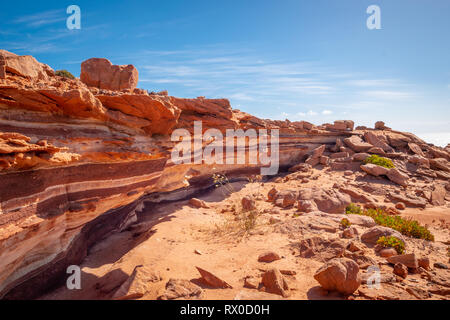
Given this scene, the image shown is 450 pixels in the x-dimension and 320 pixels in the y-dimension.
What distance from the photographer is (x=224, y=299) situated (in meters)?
4.18

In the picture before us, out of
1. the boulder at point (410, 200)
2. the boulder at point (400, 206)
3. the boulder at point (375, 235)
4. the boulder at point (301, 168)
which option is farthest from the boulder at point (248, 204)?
the boulder at point (301, 168)

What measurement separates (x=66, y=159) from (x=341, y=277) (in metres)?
6.13

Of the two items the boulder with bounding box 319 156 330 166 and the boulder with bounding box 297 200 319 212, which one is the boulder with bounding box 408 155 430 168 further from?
the boulder with bounding box 297 200 319 212

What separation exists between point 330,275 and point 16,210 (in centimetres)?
606

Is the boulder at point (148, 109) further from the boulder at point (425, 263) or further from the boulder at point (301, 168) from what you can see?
the boulder at point (301, 168)

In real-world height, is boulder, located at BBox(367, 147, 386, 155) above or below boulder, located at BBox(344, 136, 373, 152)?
below

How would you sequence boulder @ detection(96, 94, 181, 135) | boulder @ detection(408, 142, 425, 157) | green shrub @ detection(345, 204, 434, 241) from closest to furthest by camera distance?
boulder @ detection(96, 94, 181, 135)
green shrub @ detection(345, 204, 434, 241)
boulder @ detection(408, 142, 425, 157)

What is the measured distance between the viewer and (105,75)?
8484 millimetres

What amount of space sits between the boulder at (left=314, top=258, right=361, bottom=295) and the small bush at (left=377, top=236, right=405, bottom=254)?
258cm

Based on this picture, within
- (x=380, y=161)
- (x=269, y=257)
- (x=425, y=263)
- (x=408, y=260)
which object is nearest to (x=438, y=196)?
(x=380, y=161)

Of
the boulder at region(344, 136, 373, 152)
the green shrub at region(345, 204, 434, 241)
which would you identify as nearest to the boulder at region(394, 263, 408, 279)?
the green shrub at region(345, 204, 434, 241)

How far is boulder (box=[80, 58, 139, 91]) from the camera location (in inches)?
331
